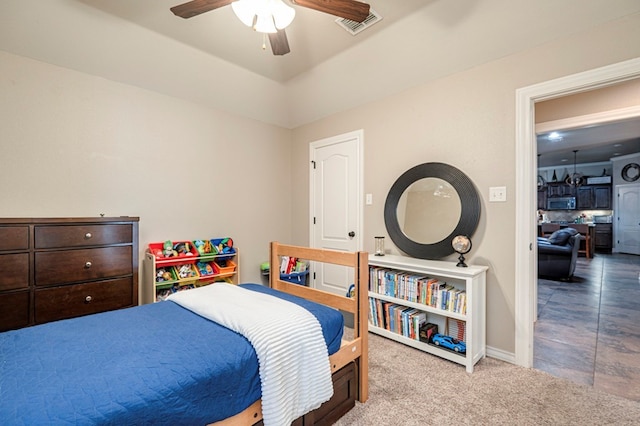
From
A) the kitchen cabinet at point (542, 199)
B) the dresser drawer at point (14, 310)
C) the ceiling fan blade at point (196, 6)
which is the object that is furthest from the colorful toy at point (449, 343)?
the kitchen cabinet at point (542, 199)

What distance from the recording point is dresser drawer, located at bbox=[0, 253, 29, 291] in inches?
77.5

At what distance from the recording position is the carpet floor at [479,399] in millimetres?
1660

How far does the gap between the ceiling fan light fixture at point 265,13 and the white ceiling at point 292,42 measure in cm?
73

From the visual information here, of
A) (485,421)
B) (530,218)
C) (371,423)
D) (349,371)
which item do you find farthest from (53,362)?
(530,218)

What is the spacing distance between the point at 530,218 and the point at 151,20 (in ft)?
11.2

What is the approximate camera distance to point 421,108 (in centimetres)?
287

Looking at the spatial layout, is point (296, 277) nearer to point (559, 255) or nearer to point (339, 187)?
point (339, 187)

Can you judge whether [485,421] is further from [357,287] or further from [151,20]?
[151,20]

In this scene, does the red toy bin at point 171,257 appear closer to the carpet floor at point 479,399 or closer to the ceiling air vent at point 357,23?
the carpet floor at point 479,399

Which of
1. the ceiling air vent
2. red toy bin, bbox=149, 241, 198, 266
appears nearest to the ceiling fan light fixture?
the ceiling air vent

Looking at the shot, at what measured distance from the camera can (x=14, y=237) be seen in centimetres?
200

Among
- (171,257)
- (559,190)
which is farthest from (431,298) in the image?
(559,190)

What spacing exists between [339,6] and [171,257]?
256 cm

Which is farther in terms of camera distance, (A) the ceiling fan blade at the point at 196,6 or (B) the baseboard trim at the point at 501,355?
(B) the baseboard trim at the point at 501,355
